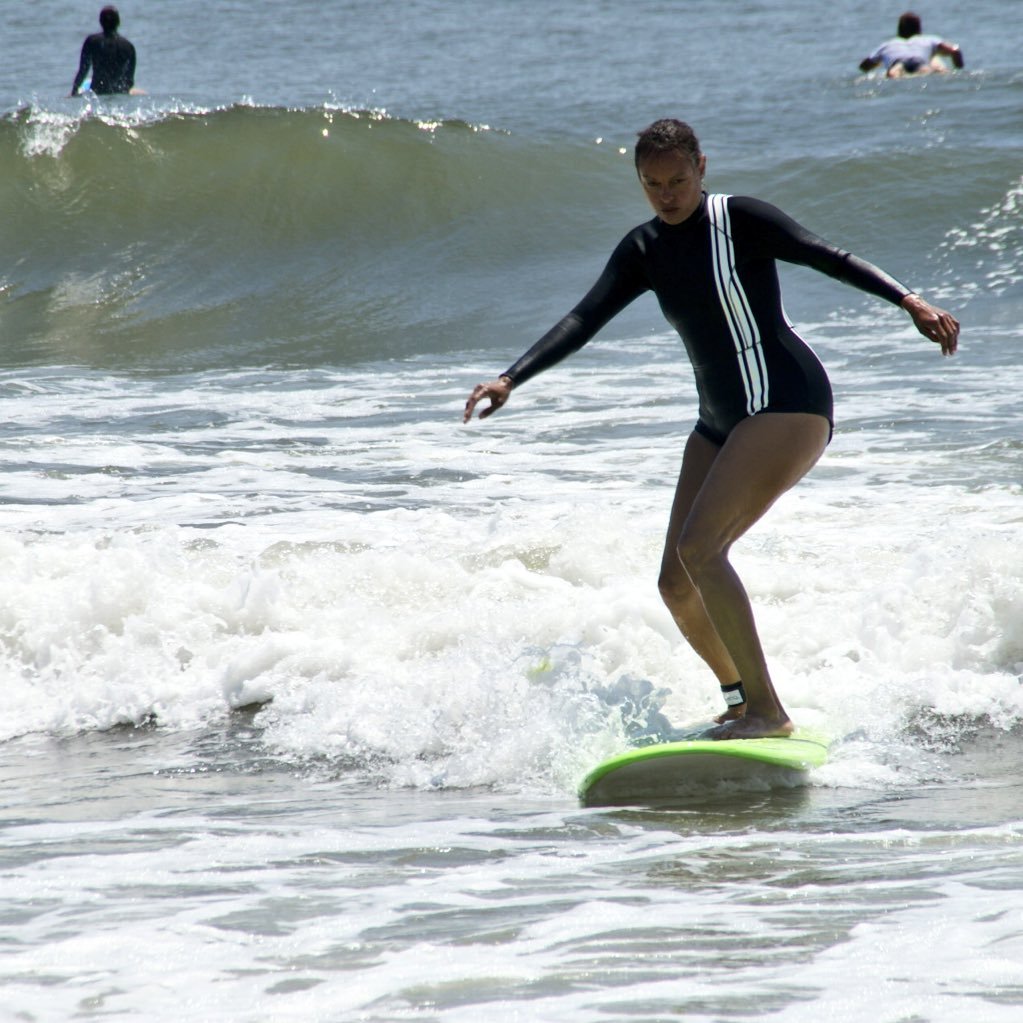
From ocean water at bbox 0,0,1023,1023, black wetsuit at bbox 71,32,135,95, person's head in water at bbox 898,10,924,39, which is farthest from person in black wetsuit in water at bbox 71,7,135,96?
person's head in water at bbox 898,10,924,39

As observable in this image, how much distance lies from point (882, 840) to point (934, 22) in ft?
93.8

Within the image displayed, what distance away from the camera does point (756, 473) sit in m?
4.03

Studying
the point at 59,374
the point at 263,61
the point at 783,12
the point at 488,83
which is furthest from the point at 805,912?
the point at 783,12

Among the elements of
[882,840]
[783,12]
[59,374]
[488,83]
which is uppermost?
[783,12]

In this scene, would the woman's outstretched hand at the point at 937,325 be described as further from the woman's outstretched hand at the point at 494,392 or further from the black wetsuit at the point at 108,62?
the black wetsuit at the point at 108,62

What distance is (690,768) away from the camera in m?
4.08

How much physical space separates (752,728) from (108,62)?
19157 millimetres

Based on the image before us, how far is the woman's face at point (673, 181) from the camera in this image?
3941 mm

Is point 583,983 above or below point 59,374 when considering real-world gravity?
below

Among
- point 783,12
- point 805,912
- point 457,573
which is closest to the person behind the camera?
point 805,912

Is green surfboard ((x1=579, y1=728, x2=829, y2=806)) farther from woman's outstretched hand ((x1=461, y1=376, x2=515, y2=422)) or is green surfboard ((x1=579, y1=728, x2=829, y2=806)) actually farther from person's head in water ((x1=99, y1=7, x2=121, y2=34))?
person's head in water ((x1=99, y1=7, x2=121, y2=34))

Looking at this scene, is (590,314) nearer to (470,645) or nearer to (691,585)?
(691,585)

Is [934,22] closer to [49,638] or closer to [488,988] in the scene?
[49,638]

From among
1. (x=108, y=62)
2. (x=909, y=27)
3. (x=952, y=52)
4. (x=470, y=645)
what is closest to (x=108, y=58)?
(x=108, y=62)
